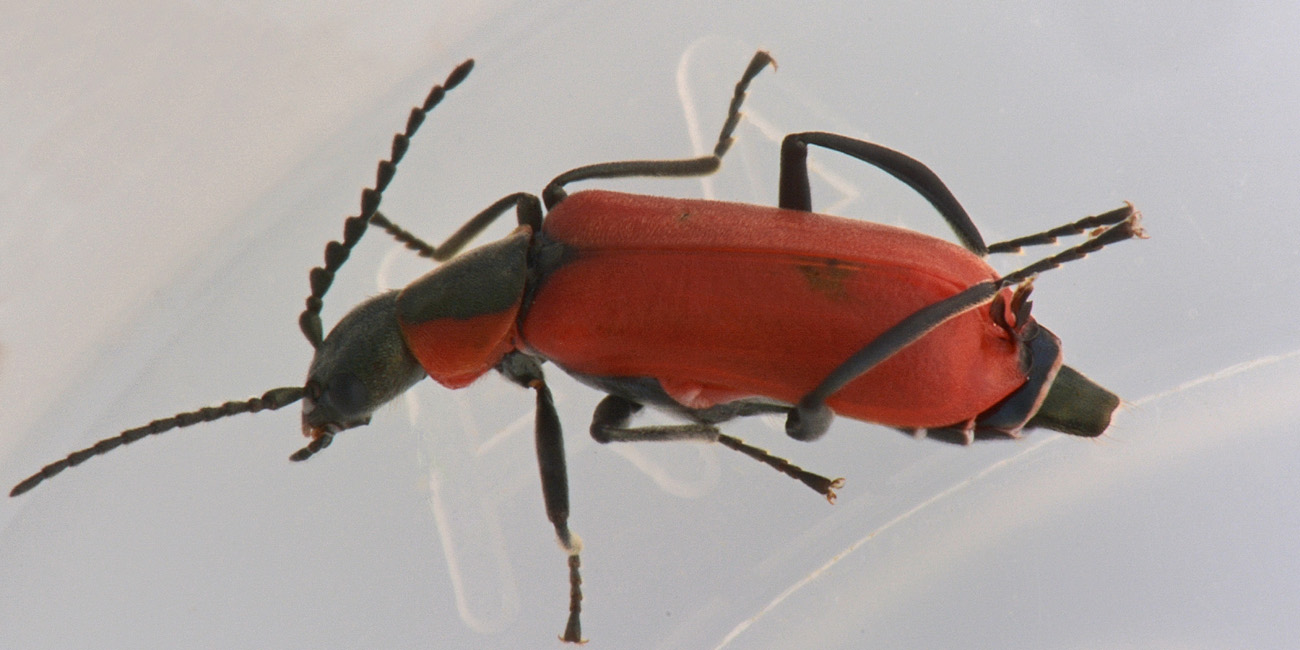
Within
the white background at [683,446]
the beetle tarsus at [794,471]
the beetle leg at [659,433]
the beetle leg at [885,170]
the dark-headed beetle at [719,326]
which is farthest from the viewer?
the white background at [683,446]

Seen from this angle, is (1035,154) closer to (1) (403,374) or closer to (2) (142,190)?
(1) (403,374)

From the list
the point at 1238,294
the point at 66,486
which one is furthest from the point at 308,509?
the point at 1238,294

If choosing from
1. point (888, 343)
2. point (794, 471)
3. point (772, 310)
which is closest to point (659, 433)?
point (794, 471)

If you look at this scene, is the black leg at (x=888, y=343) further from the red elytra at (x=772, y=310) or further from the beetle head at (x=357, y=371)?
the beetle head at (x=357, y=371)

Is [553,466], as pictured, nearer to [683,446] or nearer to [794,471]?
[794,471]

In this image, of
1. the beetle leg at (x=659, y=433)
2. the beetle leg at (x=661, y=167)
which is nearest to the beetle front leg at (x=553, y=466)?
the beetle leg at (x=659, y=433)

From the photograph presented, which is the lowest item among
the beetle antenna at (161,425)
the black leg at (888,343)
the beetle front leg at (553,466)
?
the beetle front leg at (553,466)
